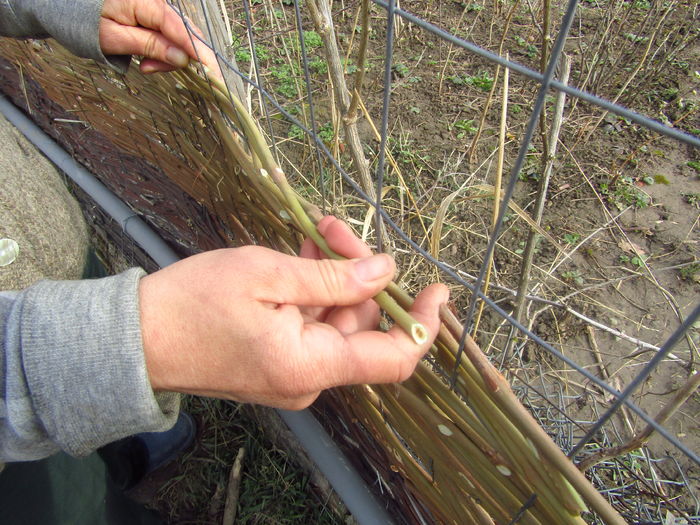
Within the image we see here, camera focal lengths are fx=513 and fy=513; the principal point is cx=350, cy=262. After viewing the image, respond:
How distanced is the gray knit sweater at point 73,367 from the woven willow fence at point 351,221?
0.31 metres

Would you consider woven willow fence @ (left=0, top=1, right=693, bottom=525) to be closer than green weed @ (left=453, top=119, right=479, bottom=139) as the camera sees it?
Yes

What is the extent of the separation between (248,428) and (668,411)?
1.47 m

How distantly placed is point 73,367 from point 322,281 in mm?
334

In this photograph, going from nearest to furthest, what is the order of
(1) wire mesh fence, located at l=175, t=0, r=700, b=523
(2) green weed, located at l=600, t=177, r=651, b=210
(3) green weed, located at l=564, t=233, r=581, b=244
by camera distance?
(1) wire mesh fence, located at l=175, t=0, r=700, b=523
(3) green weed, located at l=564, t=233, r=581, b=244
(2) green weed, located at l=600, t=177, r=651, b=210

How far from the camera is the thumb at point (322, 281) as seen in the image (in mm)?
692

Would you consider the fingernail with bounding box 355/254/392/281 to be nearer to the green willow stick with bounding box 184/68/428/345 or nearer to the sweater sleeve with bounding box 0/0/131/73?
the green willow stick with bounding box 184/68/428/345

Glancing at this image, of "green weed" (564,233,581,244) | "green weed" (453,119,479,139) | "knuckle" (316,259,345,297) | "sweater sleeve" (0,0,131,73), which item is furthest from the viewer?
"green weed" (453,119,479,139)

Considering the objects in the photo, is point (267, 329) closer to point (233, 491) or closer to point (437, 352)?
point (437, 352)

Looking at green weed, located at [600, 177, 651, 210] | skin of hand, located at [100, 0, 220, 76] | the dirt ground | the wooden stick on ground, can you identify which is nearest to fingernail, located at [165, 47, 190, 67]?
skin of hand, located at [100, 0, 220, 76]

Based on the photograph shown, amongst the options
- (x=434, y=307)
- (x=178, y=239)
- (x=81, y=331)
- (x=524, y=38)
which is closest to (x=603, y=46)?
(x=524, y=38)

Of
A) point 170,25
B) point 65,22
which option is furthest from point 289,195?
point 65,22

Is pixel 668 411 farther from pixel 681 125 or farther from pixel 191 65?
pixel 681 125

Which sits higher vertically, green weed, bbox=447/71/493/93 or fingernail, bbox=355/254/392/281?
green weed, bbox=447/71/493/93

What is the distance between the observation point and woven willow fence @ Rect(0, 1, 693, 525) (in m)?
0.64
